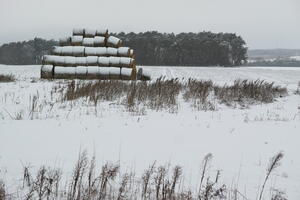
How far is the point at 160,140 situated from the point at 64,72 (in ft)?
36.9

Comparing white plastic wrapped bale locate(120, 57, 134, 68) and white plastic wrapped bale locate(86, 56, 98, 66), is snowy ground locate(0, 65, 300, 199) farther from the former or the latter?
white plastic wrapped bale locate(120, 57, 134, 68)

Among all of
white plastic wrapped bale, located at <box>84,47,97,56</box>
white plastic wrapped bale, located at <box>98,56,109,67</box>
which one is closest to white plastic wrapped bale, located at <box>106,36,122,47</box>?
white plastic wrapped bale, located at <box>84,47,97,56</box>

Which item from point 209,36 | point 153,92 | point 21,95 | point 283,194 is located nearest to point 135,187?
point 283,194

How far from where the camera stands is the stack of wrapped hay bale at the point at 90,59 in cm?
1511

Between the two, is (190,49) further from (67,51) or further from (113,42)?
(67,51)

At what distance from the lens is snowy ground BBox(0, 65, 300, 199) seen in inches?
144

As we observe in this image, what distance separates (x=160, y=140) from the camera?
498cm

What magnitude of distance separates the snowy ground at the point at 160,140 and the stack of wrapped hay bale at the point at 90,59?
7.38 metres

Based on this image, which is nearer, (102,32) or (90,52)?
(90,52)

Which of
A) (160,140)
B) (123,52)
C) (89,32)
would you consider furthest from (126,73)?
(160,140)

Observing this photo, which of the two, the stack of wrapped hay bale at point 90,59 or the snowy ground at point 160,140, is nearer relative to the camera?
the snowy ground at point 160,140

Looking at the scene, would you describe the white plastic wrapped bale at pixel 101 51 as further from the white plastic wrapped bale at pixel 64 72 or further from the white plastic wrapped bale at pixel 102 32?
the white plastic wrapped bale at pixel 64 72

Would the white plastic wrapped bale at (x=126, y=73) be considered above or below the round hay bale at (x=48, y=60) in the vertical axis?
below

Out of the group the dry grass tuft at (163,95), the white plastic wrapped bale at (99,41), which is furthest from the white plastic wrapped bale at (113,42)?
the dry grass tuft at (163,95)
